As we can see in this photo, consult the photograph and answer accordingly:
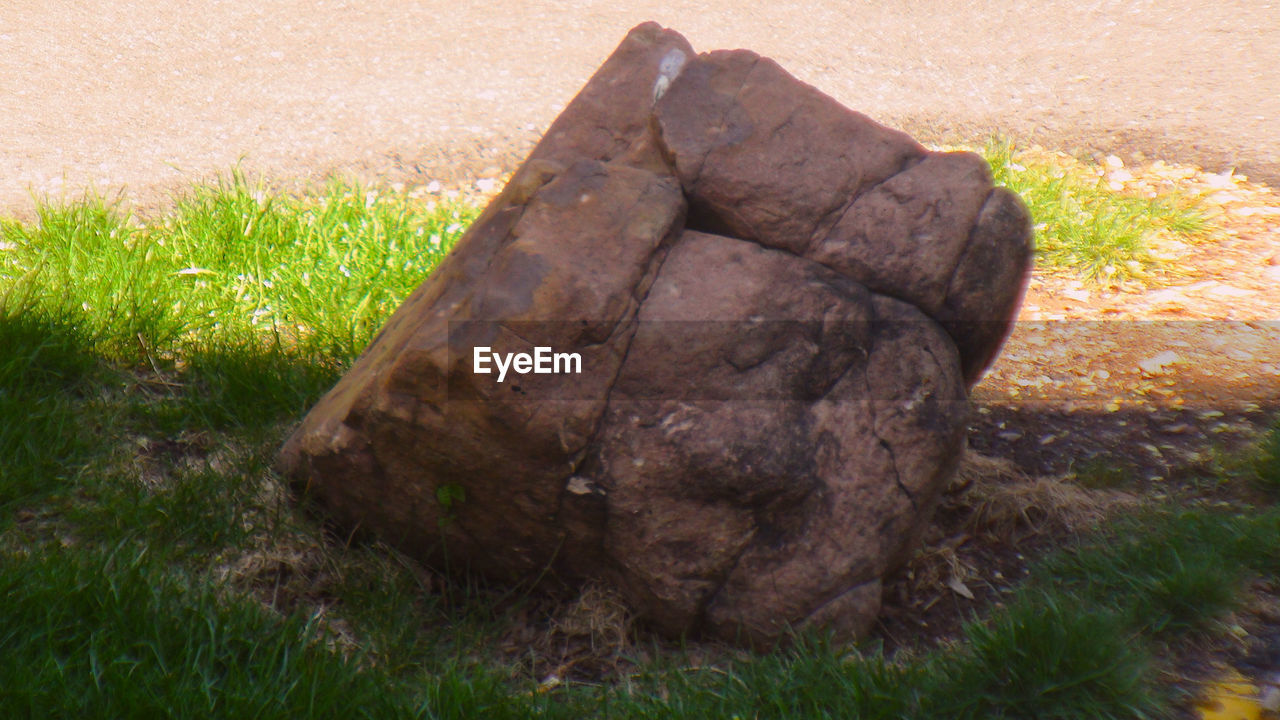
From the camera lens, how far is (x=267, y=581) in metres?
2.77

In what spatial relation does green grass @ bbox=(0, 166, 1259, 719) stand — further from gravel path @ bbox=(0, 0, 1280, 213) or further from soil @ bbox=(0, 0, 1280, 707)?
gravel path @ bbox=(0, 0, 1280, 213)

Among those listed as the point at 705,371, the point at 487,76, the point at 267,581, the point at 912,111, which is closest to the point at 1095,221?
the point at 912,111

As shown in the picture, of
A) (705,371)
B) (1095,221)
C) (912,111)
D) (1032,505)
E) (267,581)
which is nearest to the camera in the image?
(705,371)

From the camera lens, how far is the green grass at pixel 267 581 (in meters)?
2.21

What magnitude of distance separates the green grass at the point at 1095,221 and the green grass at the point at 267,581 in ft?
6.41

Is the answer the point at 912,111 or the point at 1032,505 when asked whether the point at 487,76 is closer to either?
the point at 912,111

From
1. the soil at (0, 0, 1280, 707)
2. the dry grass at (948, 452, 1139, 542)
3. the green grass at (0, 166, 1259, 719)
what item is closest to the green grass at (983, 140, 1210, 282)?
the soil at (0, 0, 1280, 707)

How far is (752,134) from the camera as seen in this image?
2.76m

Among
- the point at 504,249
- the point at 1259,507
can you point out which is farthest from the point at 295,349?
the point at 1259,507

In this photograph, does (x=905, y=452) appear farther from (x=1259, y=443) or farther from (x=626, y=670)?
(x=1259, y=443)

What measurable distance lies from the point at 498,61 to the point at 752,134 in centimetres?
395

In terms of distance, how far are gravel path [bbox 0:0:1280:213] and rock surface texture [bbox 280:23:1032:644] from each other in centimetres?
278

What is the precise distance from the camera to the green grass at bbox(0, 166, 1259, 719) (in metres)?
2.21

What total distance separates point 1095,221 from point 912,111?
152 cm
